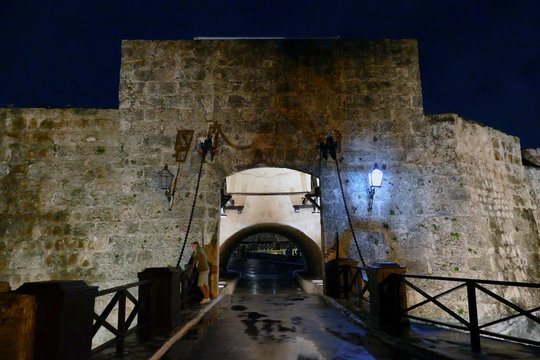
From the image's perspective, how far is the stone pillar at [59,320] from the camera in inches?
110

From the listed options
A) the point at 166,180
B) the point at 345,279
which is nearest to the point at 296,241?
the point at 345,279

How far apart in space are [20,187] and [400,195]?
8956 mm

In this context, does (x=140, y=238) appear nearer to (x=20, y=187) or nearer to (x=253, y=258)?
(x=20, y=187)

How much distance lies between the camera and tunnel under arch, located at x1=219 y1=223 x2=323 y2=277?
13.9m

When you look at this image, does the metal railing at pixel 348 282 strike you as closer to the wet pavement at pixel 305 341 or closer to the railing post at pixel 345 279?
the railing post at pixel 345 279

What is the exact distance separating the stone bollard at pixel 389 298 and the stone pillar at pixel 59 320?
3.92 meters

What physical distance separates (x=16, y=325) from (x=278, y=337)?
343cm

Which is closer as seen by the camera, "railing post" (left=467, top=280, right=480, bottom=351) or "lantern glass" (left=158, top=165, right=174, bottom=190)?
"railing post" (left=467, top=280, right=480, bottom=351)

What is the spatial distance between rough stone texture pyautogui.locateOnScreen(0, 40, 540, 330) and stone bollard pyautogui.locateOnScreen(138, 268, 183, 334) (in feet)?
9.28

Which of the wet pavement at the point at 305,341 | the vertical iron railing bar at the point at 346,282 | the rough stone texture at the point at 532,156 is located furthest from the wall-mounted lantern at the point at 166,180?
the rough stone texture at the point at 532,156

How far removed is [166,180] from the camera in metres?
8.33

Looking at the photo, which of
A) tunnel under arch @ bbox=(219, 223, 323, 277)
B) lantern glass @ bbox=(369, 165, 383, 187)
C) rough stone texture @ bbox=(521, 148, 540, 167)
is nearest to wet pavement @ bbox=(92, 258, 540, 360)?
lantern glass @ bbox=(369, 165, 383, 187)

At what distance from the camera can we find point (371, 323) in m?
5.47

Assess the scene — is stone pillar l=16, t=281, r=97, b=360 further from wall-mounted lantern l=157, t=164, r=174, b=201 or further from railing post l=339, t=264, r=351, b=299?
railing post l=339, t=264, r=351, b=299
